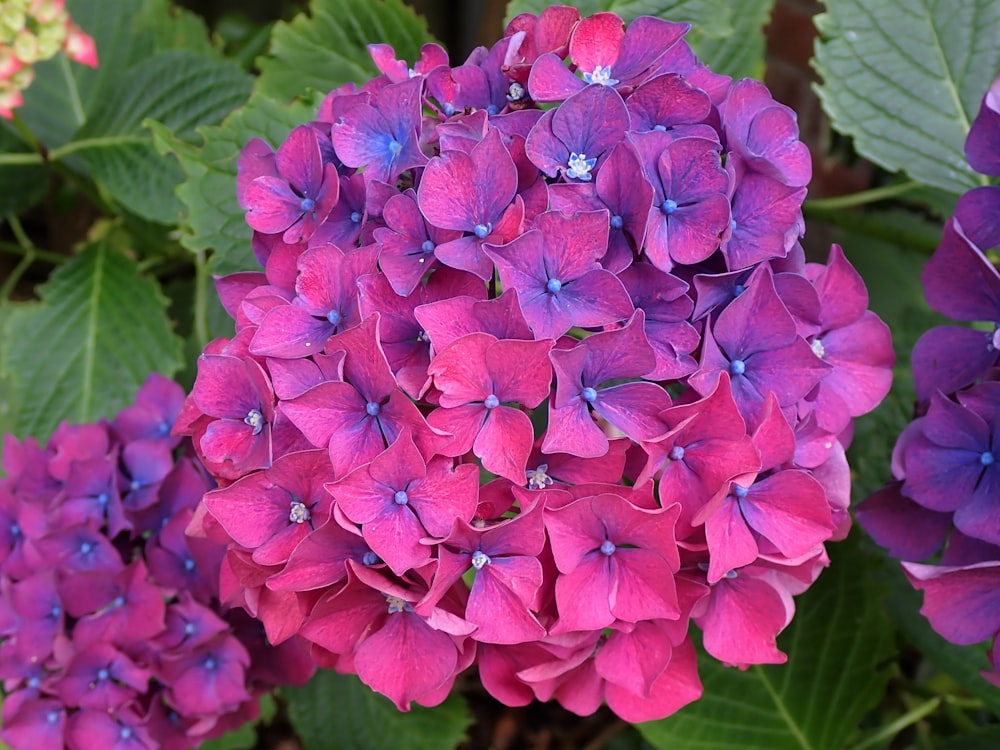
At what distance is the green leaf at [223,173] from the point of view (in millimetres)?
838

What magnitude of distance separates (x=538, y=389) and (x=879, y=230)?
721mm

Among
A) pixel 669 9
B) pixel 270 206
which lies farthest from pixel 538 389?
pixel 669 9

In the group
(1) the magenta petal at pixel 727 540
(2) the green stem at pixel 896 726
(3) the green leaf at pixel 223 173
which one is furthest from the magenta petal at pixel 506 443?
(2) the green stem at pixel 896 726

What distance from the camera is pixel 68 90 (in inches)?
51.9

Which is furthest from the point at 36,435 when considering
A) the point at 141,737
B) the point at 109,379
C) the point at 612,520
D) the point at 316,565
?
the point at 612,520

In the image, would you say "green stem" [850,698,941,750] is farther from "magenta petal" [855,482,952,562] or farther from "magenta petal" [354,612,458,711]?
"magenta petal" [354,612,458,711]

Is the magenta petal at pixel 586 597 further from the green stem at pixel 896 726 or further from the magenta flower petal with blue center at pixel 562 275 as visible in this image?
the green stem at pixel 896 726

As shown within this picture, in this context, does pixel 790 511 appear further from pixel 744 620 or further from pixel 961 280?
pixel 961 280

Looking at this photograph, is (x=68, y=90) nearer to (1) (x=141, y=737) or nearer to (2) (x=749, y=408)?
(1) (x=141, y=737)

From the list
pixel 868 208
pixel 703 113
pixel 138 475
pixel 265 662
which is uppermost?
pixel 703 113

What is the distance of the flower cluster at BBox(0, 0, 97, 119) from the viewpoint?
0.97 meters

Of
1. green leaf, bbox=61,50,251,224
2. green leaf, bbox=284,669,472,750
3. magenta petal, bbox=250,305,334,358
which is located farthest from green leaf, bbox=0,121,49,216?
magenta petal, bbox=250,305,334,358

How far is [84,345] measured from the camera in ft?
3.75

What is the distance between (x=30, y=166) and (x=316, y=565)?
101cm
